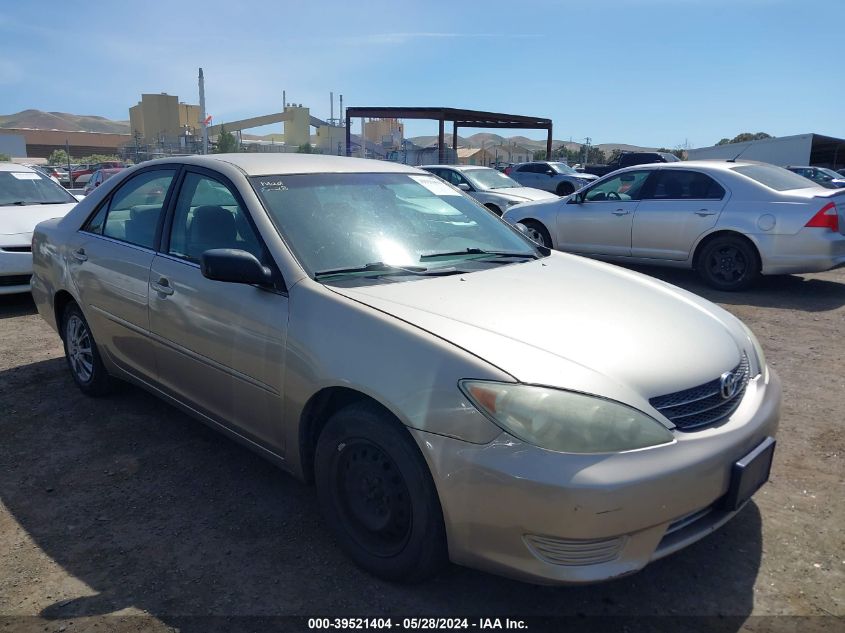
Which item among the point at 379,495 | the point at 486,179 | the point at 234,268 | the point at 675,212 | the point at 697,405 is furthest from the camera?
the point at 486,179

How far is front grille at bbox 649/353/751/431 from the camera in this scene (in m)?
2.28

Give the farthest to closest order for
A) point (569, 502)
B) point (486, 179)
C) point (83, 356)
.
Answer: point (486, 179) → point (83, 356) → point (569, 502)

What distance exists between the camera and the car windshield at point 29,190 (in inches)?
318

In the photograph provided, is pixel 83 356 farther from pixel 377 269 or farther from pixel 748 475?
pixel 748 475

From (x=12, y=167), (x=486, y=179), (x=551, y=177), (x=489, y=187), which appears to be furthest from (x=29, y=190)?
(x=551, y=177)

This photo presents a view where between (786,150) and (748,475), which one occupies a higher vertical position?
(786,150)

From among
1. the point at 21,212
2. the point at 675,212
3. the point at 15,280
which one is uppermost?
the point at 675,212

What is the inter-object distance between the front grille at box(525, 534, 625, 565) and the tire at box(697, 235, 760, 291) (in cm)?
652

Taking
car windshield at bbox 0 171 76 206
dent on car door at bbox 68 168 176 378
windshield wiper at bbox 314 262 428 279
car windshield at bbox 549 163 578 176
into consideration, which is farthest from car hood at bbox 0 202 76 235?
car windshield at bbox 549 163 578 176

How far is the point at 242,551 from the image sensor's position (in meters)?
2.82

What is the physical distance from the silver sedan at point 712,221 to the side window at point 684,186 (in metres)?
0.01

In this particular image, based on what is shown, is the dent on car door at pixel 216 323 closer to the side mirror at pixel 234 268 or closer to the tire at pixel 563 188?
the side mirror at pixel 234 268

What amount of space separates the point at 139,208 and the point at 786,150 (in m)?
43.4

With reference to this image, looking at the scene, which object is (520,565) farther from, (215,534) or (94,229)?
(94,229)
